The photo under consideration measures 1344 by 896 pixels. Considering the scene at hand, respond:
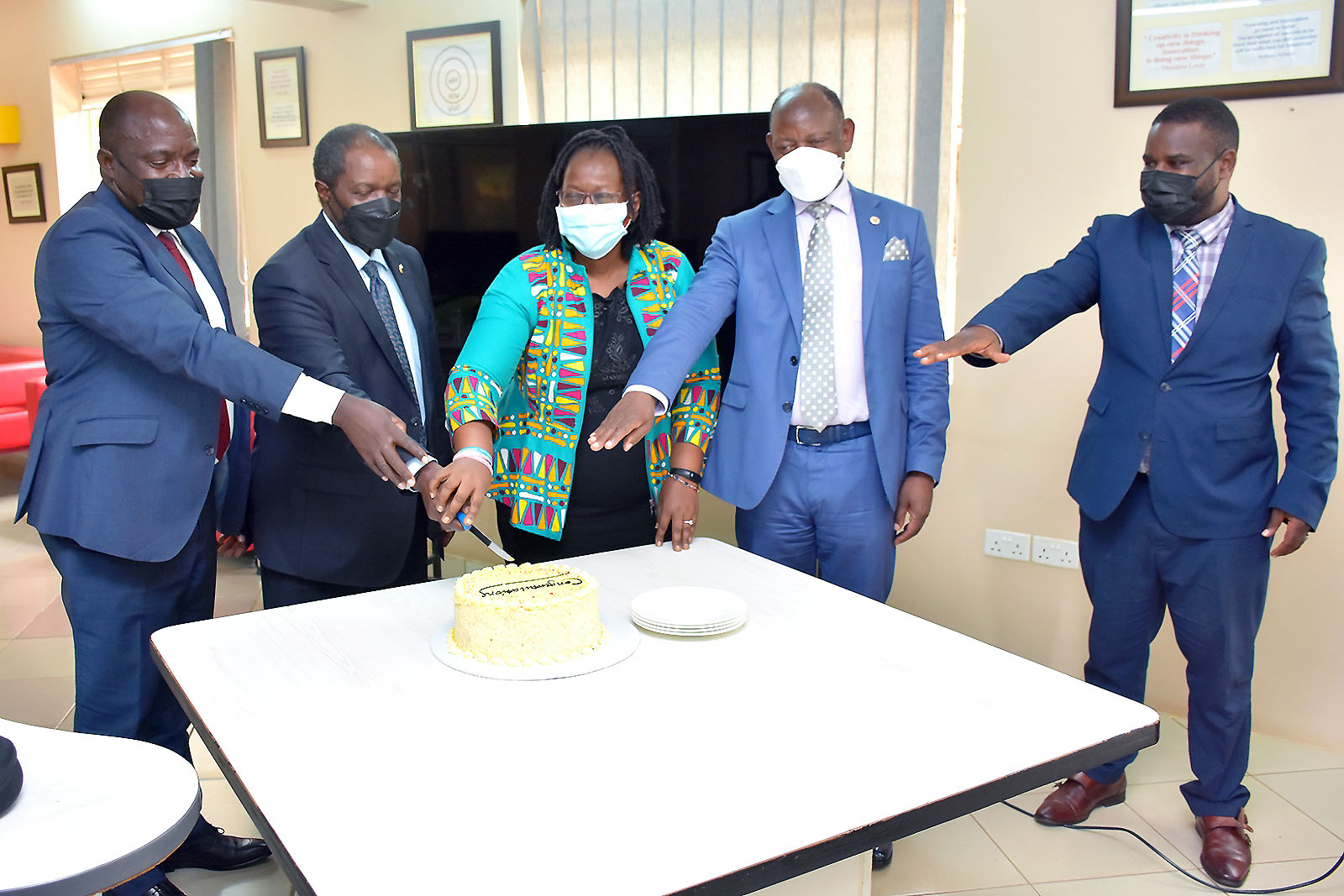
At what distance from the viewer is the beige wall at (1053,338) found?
2.67 metres

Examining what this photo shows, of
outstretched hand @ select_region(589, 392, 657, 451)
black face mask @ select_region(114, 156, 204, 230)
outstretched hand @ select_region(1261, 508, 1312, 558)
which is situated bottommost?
outstretched hand @ select_region(1261, 508, 1312, 558)

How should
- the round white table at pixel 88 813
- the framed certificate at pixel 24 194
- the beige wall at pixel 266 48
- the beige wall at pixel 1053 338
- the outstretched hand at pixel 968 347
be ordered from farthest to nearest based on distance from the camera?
the framed certificate at pixel 24 194
the beige wall at pixel 266 48
the beige wall at pixel 1053 338
the outstretched hand at pixel 968 347
the round white table at pixel 88 813

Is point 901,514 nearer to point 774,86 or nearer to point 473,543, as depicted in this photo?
point 774,86

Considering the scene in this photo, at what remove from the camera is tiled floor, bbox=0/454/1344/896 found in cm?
222

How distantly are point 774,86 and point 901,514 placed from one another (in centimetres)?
183

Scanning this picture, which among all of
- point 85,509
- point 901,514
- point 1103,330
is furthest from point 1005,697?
→ point 85,509

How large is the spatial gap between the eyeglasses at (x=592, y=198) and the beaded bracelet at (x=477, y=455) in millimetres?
560

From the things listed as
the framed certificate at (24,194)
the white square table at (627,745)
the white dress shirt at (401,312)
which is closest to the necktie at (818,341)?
the white square table at (627,745)

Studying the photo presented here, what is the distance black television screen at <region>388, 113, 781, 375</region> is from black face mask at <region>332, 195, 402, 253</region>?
3.14 feet

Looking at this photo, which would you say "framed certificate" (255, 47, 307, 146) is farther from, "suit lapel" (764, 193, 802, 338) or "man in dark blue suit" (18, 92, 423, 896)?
"suit lapel" (764, 193, 802, 338)

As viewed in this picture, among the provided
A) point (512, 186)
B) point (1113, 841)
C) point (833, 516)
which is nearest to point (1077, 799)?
point (1113, 841)

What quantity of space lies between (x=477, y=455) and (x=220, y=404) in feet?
2.00

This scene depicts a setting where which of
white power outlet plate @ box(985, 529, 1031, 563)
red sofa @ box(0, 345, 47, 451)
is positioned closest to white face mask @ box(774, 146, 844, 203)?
white power outlet plate @ box(985, 529, 1031, 563)

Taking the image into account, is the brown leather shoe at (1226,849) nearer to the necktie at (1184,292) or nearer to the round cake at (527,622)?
the necktie at (1184,292)
